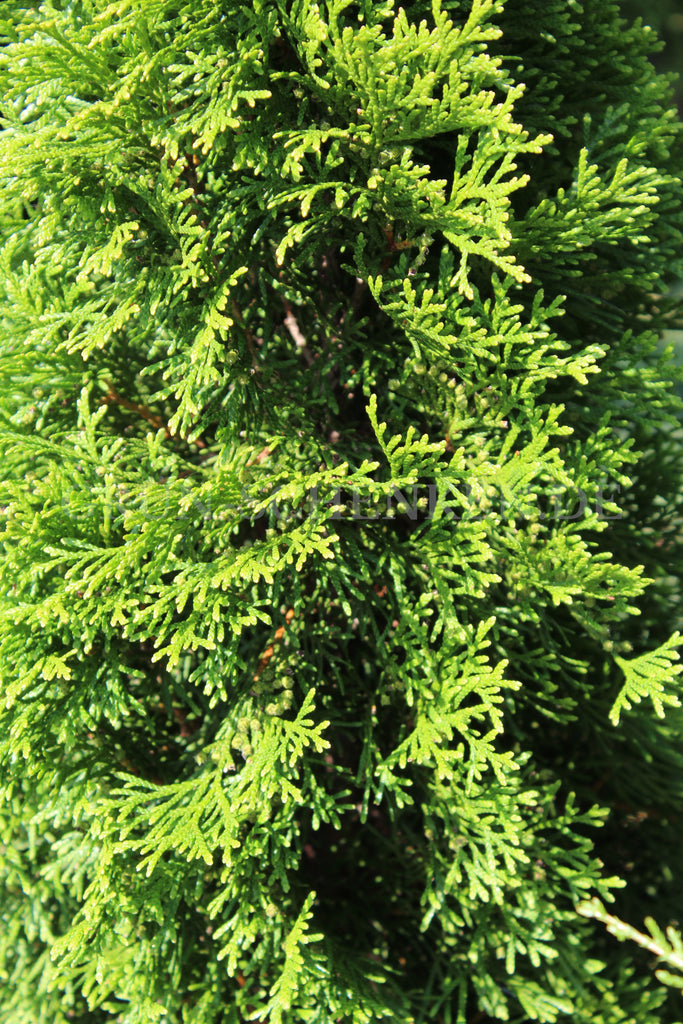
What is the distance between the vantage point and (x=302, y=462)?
2240 millimetres

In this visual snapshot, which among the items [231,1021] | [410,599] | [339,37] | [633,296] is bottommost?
[231,1021]

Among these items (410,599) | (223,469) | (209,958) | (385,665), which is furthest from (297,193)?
(209,958)

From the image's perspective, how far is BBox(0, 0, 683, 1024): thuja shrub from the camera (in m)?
1.97

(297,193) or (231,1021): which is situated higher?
(297,193)

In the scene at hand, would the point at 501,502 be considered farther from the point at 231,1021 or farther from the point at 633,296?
the point at 231,1021

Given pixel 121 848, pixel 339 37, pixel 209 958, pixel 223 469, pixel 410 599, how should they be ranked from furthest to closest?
pixel 209 958
pixel 410 599
pixel 121 848
pixel 223 469
pixel 339 37

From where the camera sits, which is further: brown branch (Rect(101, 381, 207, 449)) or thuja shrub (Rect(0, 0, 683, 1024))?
brown branch (Rect(101, 381, 207, 449))

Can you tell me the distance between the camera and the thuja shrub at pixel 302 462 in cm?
197

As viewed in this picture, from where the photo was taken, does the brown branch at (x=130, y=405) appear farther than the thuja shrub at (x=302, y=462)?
Yes

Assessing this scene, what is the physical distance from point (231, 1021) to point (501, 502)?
5.44 feet

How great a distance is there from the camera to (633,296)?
9.10 ft

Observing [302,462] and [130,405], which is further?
[130,405]

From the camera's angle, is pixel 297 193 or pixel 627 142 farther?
pixel 627 142

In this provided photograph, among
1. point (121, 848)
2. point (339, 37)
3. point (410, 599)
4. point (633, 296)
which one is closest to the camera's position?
point (339, 37)
